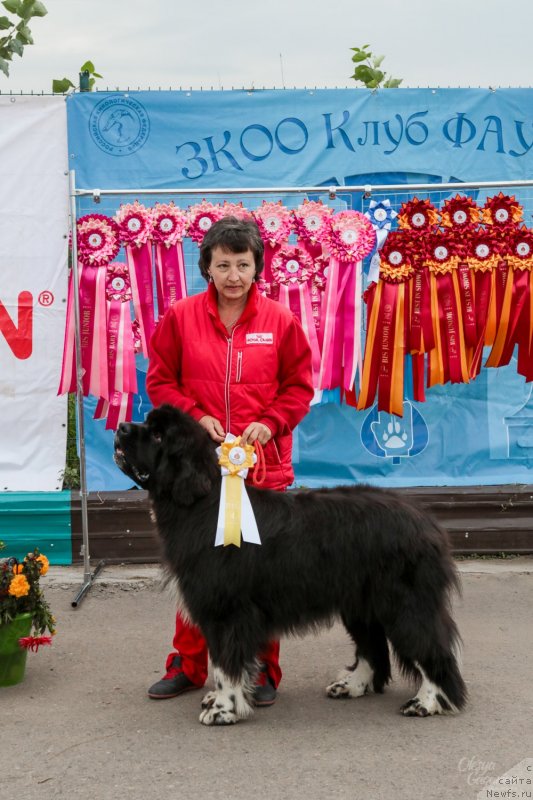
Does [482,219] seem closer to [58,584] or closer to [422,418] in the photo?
[422,418]

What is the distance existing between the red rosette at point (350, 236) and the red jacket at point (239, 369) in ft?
6.93

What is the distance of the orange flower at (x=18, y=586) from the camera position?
14.9 feet

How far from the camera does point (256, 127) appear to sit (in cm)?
718

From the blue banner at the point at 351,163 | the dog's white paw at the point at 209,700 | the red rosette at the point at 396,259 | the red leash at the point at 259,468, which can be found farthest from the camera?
the blue banner at the point at 351,163

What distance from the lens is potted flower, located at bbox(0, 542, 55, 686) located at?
15.0ft

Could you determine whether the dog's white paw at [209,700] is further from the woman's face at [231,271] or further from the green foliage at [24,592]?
the woman's face at [231,271]

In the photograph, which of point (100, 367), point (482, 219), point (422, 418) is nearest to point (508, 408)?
point (422, 418)

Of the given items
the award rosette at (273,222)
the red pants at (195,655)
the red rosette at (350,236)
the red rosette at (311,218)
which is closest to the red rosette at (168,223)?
the award rosette at (273,222)

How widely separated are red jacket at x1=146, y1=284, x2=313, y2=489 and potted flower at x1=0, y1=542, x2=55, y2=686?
43.8 inches

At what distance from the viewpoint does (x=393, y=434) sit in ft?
24.0

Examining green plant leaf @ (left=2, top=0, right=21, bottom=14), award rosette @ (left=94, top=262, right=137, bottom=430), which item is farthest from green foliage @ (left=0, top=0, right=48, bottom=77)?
award rosette @ (left=94, top=262, right=137, bottom=430)

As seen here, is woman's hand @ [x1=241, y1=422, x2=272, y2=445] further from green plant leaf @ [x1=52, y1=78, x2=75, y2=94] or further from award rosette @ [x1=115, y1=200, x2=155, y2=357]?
green plant leaf @ [x1=52, y1=78, x2=75, y2=94]

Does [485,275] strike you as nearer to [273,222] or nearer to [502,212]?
[502,212]

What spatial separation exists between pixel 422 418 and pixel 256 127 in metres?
2.57
